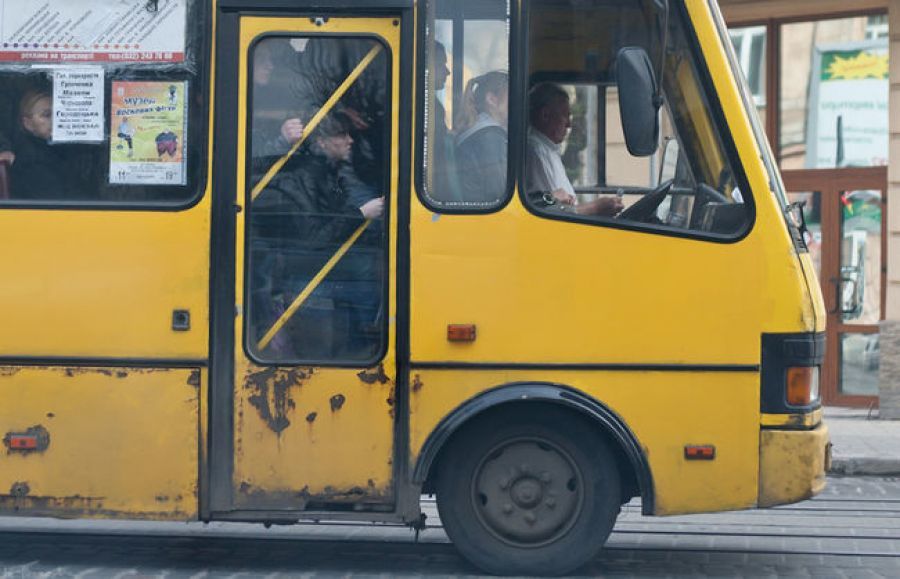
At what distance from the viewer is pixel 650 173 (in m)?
7.38

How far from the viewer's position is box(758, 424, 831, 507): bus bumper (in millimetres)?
7199

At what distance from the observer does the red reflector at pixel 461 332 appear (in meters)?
7.20

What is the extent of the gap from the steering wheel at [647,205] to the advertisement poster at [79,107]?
2309 millimetres

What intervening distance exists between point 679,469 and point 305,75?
2329 millimetres

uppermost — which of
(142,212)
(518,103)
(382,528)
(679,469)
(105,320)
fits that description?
(518,103)

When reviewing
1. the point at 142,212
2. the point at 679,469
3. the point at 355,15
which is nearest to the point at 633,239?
the point at 679,469

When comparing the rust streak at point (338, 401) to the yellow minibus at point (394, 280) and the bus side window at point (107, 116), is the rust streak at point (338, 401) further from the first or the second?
the bus side window at point (107, 116)

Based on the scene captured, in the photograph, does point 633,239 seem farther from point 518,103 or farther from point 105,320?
point 105,320

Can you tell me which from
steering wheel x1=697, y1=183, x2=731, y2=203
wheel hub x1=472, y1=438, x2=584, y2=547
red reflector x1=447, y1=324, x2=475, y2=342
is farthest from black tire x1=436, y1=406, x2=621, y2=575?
steering wheel x1=697, y1=183, x2=731, y2=203

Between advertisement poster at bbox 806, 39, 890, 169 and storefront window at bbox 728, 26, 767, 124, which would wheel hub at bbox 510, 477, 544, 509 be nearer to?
advertisement poster at bbox 806, 39, 890, 169

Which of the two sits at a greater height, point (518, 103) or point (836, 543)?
point (518, 103)

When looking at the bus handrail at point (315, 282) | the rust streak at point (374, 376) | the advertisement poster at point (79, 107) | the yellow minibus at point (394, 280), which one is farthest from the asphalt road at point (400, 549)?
the advertisement poster at point (79, 107)

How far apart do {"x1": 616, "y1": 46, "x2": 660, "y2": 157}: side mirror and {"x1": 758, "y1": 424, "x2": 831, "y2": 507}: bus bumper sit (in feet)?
4.36

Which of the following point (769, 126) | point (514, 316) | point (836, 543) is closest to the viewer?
point (514, 316)
